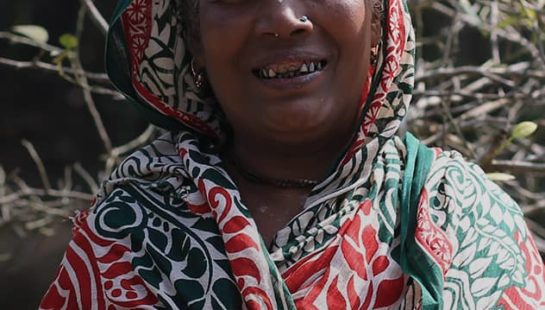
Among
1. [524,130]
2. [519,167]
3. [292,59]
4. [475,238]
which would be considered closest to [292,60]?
[292,59]

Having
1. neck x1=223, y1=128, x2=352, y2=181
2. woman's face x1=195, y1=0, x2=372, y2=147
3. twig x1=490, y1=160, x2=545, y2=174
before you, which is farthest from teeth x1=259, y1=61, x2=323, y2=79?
twig x1=490, y1=160, x2=545, y2=174

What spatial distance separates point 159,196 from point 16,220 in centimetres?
155

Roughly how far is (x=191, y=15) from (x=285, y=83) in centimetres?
28

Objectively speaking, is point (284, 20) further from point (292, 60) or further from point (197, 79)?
point (197, 79)

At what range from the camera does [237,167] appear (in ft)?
8.00

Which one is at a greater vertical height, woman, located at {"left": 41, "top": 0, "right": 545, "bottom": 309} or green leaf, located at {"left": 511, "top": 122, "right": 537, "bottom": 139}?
woman, located at {"left": 41, "top": 0, "right": 545, "bottom": 309}

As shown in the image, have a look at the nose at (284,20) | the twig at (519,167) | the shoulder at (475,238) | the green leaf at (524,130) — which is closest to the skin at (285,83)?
the nose at (284,20)

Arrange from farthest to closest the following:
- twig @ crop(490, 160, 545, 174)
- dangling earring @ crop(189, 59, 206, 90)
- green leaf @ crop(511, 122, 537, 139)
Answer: twig @ crop(490, 160, 545, 174) → green leaf @ crop(511, 122, 537, 139) → dangling earring @ crop(189, 59, 206, 90)

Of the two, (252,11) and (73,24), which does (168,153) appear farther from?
(73,24)

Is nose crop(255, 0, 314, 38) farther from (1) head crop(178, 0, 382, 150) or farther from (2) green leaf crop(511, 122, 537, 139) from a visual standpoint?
(2) green leaf crop(511, 122, 537, 139)

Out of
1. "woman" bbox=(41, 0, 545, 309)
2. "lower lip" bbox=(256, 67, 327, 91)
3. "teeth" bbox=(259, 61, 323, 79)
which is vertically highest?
"teeth" bbox=(259, 61, 323, 79)

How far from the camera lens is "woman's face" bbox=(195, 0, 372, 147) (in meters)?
2.22

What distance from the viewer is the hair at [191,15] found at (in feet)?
7.72

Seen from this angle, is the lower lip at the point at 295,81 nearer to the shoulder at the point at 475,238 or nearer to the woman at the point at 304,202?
the woman at the point at 304,202
